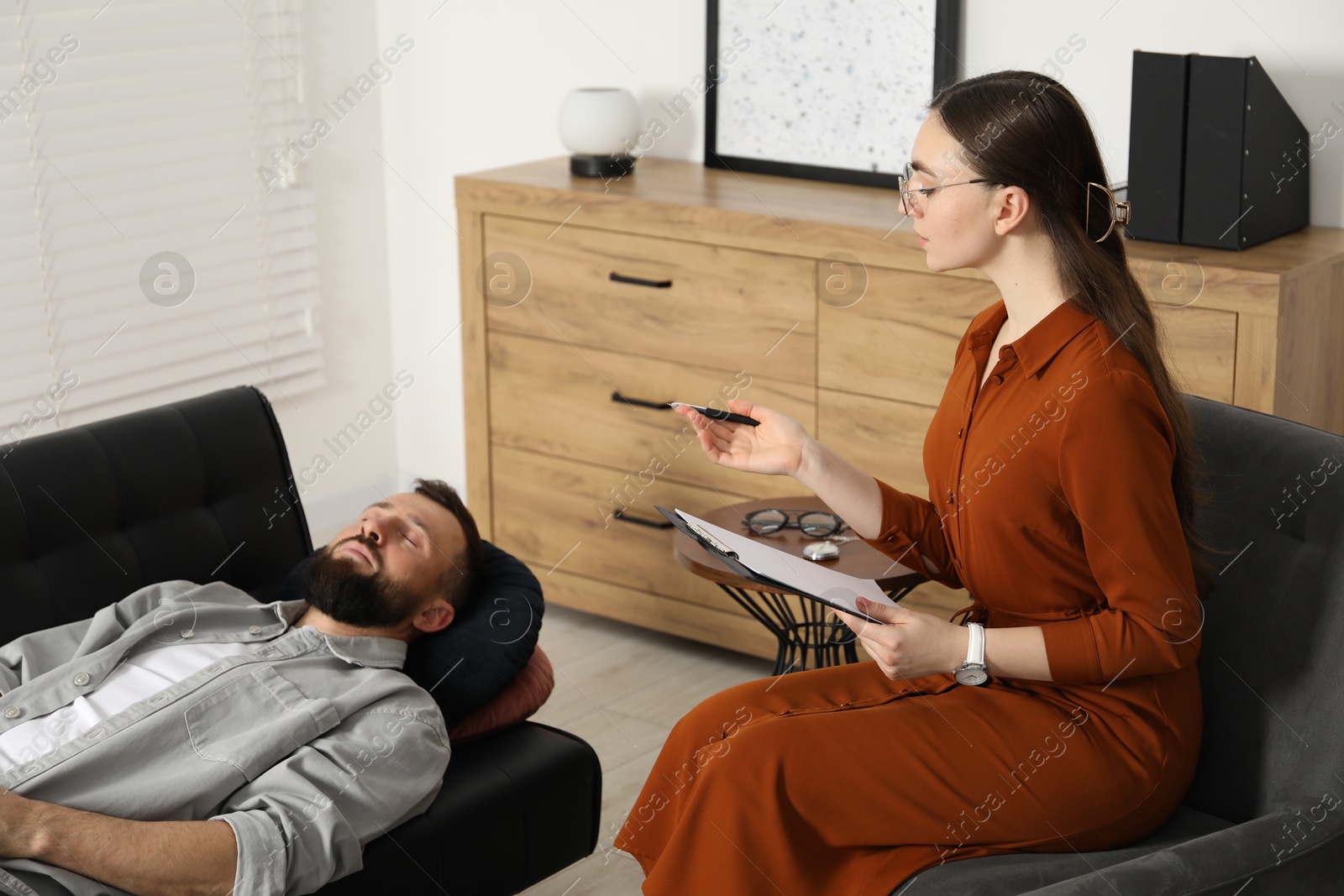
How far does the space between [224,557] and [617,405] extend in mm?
1215

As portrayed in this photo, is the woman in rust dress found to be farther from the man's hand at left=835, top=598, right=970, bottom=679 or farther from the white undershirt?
the white undershirt

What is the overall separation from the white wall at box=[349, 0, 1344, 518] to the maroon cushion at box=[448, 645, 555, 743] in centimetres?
170

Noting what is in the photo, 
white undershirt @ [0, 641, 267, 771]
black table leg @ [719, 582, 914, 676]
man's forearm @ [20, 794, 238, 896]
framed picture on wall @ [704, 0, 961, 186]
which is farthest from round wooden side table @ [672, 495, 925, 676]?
framed picture on wall @ [704, 0, 961, 186]

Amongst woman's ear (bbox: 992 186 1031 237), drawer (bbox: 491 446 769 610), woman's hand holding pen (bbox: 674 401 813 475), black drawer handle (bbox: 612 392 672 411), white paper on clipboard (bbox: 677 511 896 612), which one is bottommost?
drawer (bbox: 491 446 769 610)

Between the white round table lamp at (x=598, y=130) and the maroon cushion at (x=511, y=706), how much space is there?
1.58 m

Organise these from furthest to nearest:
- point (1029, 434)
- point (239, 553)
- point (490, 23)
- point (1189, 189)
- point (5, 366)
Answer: point (490, 23), point (5, 366), point (1189, 189), point (239, 553), point (1029, 434)

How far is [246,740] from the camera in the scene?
78.2 inches

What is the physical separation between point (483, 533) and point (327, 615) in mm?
1560

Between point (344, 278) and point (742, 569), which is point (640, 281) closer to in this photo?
point (344, 278)

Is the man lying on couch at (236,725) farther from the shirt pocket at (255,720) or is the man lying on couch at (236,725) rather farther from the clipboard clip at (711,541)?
the clipboard clip at (711,541)

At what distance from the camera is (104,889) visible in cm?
179

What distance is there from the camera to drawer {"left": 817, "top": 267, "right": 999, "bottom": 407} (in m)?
2.84

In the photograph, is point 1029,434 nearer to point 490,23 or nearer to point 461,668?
point 461,668

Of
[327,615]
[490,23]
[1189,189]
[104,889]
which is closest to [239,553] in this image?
[327,615]
